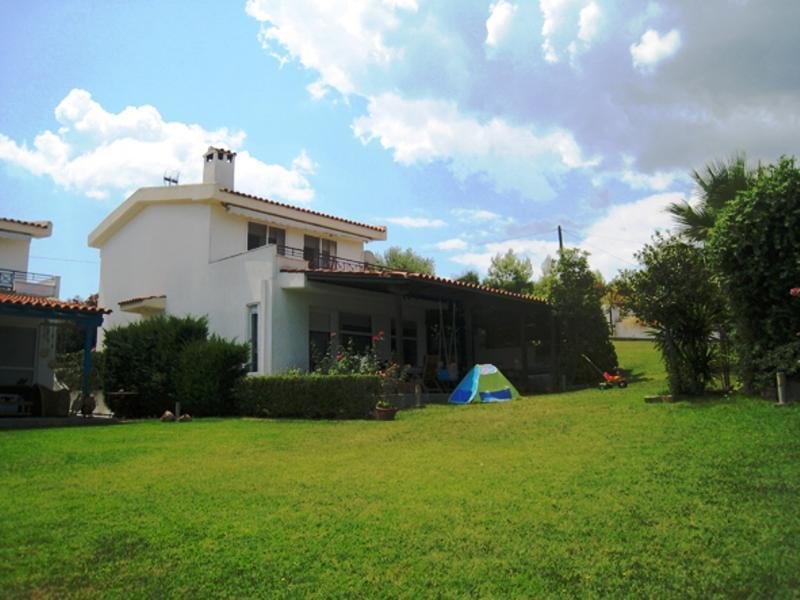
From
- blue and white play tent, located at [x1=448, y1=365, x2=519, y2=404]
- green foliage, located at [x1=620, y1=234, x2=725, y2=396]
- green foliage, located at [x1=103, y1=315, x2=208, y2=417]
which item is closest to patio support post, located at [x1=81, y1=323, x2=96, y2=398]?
green foliage, located at [x1=103, y1=315, x2=208, y2=417]

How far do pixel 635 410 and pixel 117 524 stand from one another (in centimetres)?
824

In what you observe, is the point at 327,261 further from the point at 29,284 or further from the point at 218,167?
the point at 29,284

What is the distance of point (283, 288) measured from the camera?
1772cm

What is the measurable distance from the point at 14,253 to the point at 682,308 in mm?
23200

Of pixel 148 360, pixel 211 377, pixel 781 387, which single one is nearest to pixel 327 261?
pixel 148 360

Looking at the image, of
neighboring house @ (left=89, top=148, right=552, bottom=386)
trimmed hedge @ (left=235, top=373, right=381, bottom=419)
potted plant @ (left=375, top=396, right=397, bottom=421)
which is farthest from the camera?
neighboring house @ (left=89, top=148, right=552, bottom=386)

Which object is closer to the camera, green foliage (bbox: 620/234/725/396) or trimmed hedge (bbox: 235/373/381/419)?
green foliage (bbox: 620/234/725/396)

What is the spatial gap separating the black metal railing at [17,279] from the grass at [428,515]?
43.3 feet

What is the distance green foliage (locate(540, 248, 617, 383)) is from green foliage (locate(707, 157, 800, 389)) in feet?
31.9

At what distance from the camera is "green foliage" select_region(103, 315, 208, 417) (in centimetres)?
1703

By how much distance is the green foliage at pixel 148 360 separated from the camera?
671 inches

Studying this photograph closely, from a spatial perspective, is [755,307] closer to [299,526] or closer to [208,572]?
[299,526]

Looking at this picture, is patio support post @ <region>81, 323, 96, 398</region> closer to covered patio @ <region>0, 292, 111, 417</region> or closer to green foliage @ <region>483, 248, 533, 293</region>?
covered patio @ <region>0, 292, 111, 417</region>

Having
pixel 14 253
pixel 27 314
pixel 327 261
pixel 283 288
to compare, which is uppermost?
pixel 14 253
